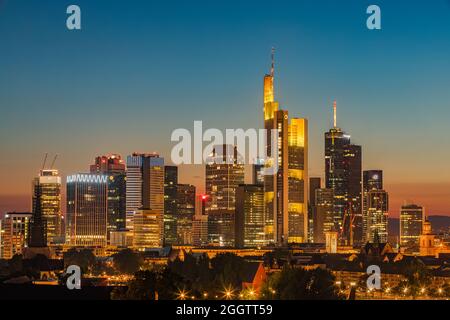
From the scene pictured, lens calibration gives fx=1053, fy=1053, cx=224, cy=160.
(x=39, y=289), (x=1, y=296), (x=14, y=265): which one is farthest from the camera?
(x=14, y=265)

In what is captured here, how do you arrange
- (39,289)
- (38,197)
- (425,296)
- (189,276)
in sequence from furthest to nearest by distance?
(38,197)
(189,276)
(425,296)
(39,289)

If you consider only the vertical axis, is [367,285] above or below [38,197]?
below

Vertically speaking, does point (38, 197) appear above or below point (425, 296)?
above

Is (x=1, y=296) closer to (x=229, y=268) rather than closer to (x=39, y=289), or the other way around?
(x=39, y=289)

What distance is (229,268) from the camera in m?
88.5
